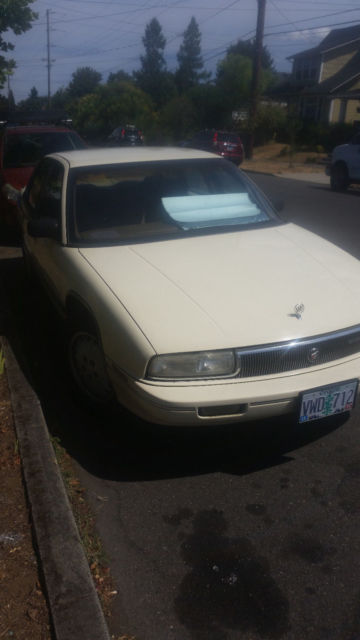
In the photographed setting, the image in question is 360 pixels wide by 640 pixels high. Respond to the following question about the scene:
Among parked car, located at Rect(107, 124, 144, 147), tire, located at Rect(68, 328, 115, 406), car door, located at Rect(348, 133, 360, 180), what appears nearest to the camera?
tire, located at Rect(68, 328, 115, 406)

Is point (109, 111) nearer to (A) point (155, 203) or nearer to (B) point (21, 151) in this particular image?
(B) point (21, 151)

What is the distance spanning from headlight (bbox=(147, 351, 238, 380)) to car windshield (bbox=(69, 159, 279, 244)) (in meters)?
1.33

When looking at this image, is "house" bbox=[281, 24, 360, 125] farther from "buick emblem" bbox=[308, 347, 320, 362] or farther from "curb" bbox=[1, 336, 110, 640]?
"curb" bbox=[1, 336, 110, 640]

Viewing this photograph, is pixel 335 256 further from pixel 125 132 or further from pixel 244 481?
pixel 125 132

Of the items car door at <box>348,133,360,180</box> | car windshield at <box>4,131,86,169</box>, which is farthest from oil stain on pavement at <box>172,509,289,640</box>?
car door at <box>348,133,360,180</box>

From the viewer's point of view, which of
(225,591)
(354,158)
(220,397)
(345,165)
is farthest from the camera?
(345,165)

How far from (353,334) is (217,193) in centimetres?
193

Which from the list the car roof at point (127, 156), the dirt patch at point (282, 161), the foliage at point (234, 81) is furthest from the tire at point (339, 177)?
the foliage at point (234, 81)

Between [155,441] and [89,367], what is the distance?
0.62 metres

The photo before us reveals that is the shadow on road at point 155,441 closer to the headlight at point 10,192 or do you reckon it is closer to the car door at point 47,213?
the car door at point 47,213

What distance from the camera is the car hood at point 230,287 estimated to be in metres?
2.93

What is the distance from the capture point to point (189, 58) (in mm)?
92562

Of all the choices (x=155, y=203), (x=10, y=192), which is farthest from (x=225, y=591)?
(x=10, y=192)

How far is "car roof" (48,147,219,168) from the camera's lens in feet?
14.4
